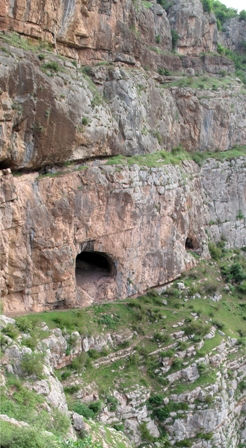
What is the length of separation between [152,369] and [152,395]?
1349 millimetres

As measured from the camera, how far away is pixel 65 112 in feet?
64.9

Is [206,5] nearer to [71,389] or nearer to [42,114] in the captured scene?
[42,114]

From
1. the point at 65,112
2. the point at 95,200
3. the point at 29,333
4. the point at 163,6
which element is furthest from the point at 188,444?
the point at 163,6

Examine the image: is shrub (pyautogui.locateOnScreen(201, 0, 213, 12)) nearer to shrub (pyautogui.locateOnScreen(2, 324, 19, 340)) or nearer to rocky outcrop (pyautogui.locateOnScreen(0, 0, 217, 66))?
rocky outcrop (pyautogui.locateOnScreen(0, 0, 217, 66))

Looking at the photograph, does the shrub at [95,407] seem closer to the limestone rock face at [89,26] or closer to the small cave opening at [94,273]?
the small cave opening at [94,273]

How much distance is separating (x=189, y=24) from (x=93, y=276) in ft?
81.3

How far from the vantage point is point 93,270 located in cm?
2503

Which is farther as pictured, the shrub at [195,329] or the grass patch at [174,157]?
the grass patch at [174,157]

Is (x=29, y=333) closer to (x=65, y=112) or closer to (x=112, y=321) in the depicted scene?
(x=112, y=321)

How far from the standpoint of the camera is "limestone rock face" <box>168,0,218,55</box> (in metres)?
35.8

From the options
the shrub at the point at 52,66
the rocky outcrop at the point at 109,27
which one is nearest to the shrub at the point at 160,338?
the shrub at the point at 52,66

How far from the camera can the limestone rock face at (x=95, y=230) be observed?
62.7ft

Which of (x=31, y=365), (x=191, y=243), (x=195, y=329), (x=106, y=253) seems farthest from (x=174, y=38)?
Result: (x=31, y=365)

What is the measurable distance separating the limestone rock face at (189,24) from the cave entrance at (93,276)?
20892 millimetres
